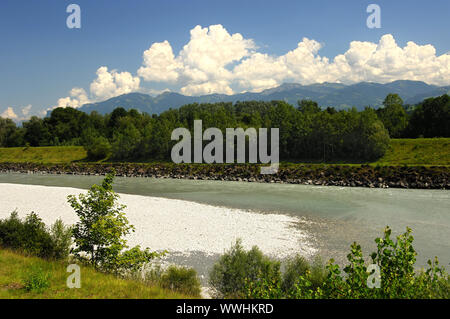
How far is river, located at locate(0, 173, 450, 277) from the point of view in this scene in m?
15.8

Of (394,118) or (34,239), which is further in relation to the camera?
(394,118)

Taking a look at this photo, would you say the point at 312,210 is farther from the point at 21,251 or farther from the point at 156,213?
the point at 21,251

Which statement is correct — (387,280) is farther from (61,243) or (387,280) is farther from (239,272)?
(61,243)

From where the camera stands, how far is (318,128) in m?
72.5

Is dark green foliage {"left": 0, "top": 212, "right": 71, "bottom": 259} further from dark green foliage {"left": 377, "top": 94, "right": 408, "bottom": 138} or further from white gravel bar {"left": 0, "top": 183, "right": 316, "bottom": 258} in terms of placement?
dark green foliage {"left": 377, "top": 94, "right": 408, "bottom": 138}

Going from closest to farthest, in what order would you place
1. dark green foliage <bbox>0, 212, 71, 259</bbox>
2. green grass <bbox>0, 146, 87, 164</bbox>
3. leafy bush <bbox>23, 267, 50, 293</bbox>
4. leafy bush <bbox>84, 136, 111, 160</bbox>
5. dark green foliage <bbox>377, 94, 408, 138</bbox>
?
leafy bush <bbox>23, 267, 50, 293</bbox>, dark green foliage <bbox>0, 212, 71, 259</bbox>, dark green foliage <bbox>377, 94, 408, 138</bbox>, leafy bush <bbox>84, 136, 111, 160</bbox>, green grass <bbox>0, 146, 87, 164</bbox>

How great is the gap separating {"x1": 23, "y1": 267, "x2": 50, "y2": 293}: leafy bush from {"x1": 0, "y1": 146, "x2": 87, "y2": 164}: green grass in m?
92.3

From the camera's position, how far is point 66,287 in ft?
28.0

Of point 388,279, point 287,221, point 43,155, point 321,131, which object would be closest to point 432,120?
point 321,131

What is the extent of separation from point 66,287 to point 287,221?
→ 630 inches

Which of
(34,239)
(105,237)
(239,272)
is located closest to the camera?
(105,237)

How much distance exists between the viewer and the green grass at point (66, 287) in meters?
7.92

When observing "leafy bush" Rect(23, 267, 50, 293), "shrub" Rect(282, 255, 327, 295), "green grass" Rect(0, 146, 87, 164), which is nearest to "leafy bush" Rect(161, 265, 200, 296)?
"shrub" Rect(282, 255, 327, 295)
